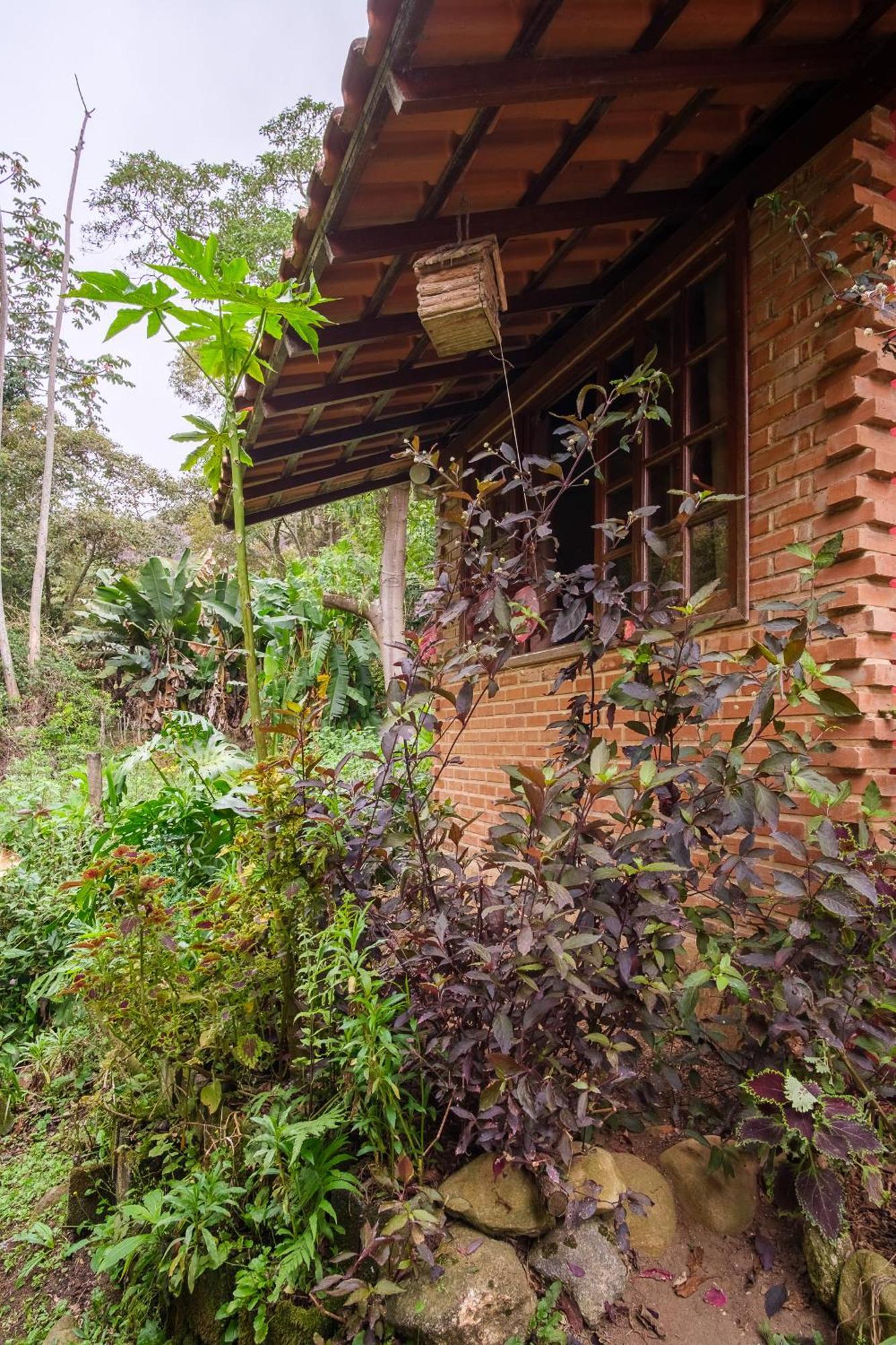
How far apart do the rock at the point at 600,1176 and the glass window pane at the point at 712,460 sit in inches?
89.2

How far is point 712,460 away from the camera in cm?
296

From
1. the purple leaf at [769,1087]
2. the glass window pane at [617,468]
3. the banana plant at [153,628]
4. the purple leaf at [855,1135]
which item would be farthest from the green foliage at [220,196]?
the purple leaf at [855,1135]

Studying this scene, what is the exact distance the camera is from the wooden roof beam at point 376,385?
12.3ft

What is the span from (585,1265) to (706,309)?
329 cm

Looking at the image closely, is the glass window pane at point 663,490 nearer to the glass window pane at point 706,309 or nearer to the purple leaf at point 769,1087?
the glass window pane at point 706,309

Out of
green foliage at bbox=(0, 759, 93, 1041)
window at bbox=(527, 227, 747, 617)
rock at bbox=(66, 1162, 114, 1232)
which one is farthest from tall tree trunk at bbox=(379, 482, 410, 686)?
rock at bbox=(66, 1162, 114, 1232)

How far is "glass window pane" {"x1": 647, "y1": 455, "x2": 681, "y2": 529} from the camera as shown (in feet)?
10.6

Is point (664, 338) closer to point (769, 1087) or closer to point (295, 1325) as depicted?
point (769, 1087)

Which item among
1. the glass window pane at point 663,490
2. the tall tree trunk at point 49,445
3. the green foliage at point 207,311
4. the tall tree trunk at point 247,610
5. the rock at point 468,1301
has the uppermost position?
the tall tree trunk at point 49,445

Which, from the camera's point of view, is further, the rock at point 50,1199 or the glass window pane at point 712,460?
the glass window pane at point 712,460

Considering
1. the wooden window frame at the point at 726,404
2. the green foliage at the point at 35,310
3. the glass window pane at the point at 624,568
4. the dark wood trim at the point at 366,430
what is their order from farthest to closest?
A: the green foliage at the point at 35,310
the dark wood trim at the point at 366,430
the glass window pane at the point at 624,568
the wooden window frame at the point at 726,404

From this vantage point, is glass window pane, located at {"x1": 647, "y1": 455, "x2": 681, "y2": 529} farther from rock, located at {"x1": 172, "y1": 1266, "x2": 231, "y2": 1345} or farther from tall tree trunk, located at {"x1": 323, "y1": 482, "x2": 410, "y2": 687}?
tall tree trunk, located at {"x1": 323, "y1": 482, "x2": 410, "y2": 687}

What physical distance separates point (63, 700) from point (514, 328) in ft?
34.2

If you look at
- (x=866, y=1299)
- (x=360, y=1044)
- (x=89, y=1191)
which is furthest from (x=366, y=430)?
(x=866, y=1299)
